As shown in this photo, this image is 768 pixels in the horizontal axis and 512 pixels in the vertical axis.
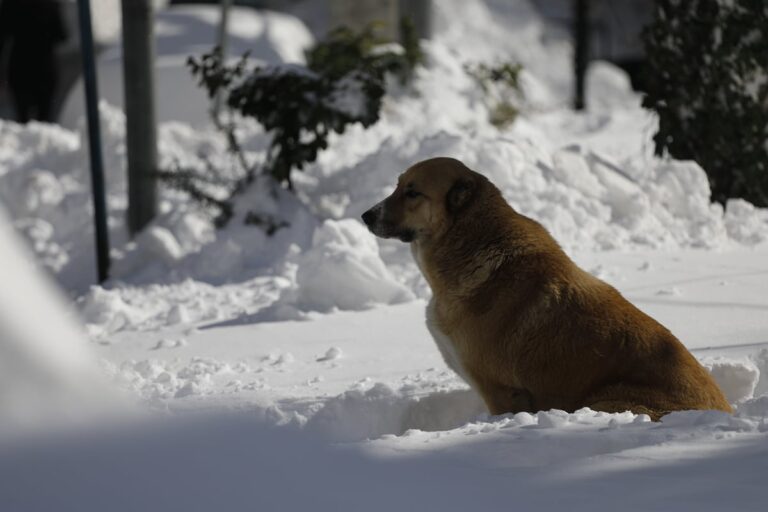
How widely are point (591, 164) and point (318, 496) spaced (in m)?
6.26

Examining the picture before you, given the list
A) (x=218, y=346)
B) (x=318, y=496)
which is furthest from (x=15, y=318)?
(x=218, y=346)

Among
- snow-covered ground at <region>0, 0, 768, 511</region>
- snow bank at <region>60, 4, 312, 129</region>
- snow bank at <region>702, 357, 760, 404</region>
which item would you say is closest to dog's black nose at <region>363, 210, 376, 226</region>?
snow-covered ground at <region>0, 0, 768, 511</region>

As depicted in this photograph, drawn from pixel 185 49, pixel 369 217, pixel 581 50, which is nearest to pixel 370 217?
pixel 369 217

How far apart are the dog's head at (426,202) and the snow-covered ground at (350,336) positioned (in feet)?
2.28

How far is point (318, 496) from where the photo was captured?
8.87ft

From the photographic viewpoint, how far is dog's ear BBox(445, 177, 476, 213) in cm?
462

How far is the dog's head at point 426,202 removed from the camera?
15.2 feet

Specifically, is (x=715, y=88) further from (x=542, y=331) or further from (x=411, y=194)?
(x=542, y=331)

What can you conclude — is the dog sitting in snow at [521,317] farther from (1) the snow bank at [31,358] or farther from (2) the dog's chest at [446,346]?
(1) the snow bank at [31,358]

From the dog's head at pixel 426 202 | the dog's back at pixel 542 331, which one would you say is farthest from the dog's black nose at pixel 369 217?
the dog's back at pixel 542 331

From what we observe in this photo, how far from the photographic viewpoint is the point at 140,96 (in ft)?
28.6

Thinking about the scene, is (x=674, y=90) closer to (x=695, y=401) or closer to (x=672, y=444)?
(x=695, y=401)

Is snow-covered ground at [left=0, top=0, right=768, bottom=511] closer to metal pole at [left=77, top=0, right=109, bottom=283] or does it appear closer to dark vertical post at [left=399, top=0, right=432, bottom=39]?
metal pole at [left=77, top=0, right=109, bottom=283]

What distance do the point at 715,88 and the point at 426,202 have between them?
439 centimetres
